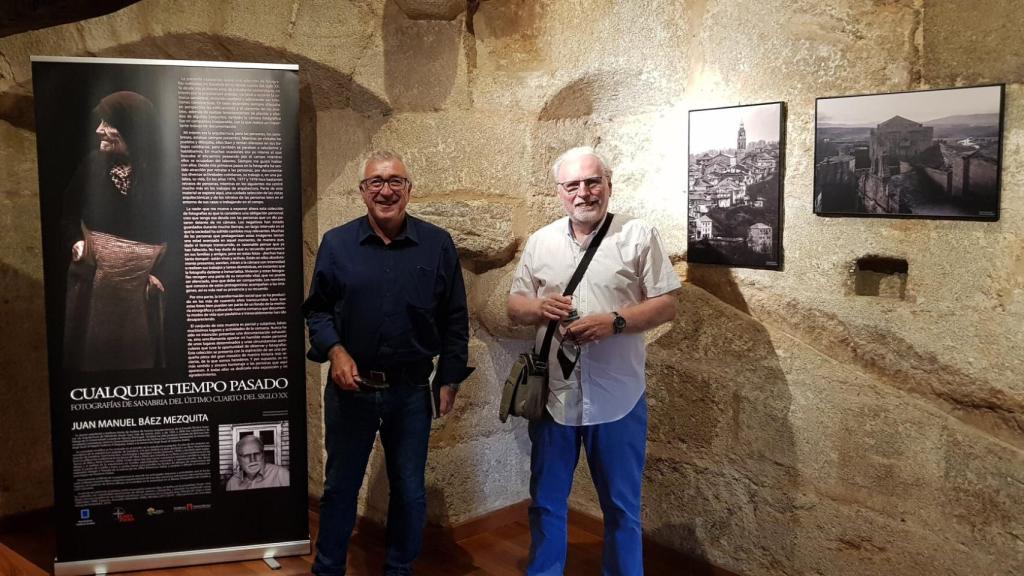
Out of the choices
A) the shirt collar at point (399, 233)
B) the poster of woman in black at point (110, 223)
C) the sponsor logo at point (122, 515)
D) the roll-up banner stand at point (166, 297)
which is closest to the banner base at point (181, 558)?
the roll-up banner stand at point (166, 297)

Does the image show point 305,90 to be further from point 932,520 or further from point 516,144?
point 932,520

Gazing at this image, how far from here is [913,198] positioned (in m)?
2.45

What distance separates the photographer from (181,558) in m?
3.08

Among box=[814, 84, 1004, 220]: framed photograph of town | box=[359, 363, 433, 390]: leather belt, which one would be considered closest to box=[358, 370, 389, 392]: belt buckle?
box=[359, 363, 433, 390]: leather belt

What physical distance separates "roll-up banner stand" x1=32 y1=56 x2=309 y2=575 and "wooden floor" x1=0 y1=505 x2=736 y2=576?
0.76 feet

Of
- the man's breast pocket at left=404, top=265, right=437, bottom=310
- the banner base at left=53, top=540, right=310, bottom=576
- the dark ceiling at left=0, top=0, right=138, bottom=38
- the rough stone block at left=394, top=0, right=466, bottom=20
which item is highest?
the rough stone block at left=394, top=0, right=466, bottom=20

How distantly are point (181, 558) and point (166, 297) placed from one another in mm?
976

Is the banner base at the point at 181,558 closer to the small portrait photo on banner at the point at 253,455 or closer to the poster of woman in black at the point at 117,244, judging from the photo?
the small portrait photo on banner at the point at 253,455

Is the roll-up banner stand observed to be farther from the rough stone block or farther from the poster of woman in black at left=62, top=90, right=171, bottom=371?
the rough stone block

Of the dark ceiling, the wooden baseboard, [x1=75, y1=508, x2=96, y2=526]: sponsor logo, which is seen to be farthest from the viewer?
the wooden baseboard

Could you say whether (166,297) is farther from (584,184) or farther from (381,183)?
(584,184)

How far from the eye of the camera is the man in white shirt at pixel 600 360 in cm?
254

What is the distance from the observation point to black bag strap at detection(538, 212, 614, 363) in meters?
2.57

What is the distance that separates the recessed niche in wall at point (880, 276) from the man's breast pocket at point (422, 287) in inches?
Answer: 52.9
